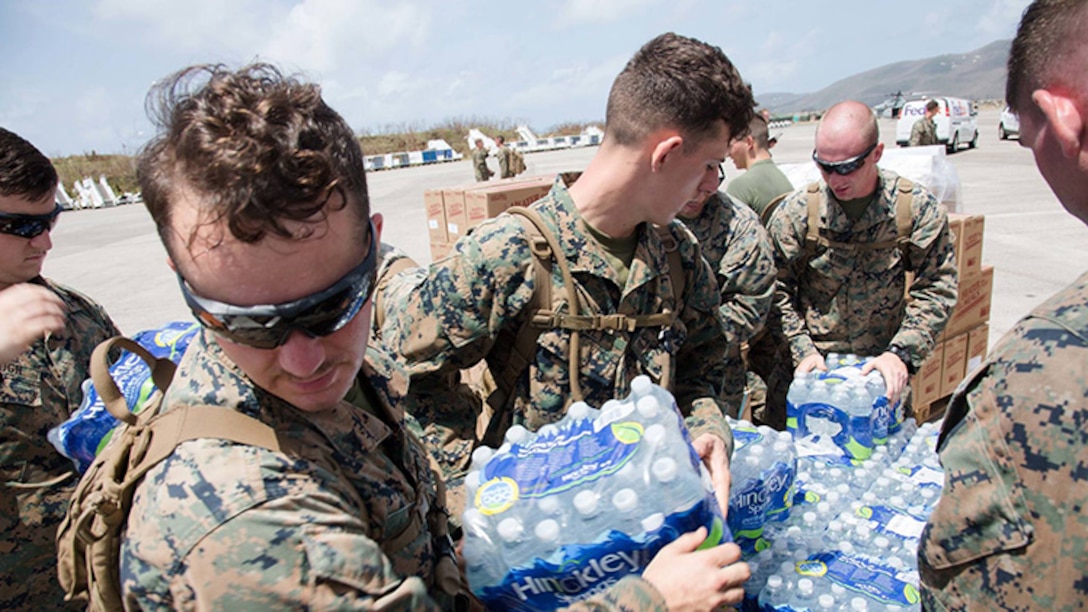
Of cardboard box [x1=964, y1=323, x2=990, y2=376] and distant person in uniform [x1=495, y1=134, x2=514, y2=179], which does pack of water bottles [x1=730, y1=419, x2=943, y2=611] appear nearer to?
cardboard box [x1=964, y1=323, x2=990, y2=376]

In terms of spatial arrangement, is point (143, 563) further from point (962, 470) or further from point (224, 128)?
point (962, 470)

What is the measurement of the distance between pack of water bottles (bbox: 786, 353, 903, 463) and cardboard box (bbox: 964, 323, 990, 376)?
231 cm

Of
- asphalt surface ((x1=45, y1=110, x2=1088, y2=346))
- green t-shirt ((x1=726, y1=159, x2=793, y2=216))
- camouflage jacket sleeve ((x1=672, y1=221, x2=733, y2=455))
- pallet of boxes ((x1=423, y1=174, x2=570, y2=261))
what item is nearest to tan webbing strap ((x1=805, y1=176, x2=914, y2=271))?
green t-shirt ((x1=726, y1=159, x2=793, y2=216))

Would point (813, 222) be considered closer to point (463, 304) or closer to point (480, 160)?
point (463, 304)

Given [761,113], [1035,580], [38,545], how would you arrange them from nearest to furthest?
[1035,580] → [38,545] → [761,113]

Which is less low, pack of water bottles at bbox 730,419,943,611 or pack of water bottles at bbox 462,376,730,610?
pack of water bottles at bbox 462,376,730,610

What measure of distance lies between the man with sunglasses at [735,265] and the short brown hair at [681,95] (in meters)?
1.25

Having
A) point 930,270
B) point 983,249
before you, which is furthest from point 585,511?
point 983,249

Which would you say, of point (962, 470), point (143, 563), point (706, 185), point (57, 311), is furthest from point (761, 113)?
point (143, 563)

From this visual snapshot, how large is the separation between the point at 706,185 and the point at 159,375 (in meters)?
2.37

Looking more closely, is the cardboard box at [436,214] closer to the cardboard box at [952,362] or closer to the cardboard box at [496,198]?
the cardboard box at [496,198]

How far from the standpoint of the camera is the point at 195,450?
0.96 metres

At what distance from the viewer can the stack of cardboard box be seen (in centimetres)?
609

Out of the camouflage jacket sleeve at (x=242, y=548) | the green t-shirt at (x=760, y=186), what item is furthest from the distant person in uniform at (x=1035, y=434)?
the green t-shirt at (x=760, y=186)
